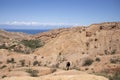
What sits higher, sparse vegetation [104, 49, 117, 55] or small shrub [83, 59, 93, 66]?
sparse vegetation [104, 49, 117, 55]

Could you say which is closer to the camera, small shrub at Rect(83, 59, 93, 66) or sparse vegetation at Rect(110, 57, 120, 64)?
sparse vegetation at Rect(110, 57, 120, 64)

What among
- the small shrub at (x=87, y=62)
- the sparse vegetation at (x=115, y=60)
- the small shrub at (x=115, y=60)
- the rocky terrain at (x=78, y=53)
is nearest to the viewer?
the small shrub at (x=115, y=60)

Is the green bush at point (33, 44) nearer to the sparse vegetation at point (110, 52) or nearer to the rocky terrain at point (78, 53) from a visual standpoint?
the rocky terrain at point (78, 53)

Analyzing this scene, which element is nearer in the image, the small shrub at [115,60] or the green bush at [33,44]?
the small shrub at [115,60]

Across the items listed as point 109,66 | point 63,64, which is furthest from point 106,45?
point 109,66

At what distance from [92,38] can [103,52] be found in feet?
15.9

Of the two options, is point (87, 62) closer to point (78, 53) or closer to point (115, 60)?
point (115, 60)

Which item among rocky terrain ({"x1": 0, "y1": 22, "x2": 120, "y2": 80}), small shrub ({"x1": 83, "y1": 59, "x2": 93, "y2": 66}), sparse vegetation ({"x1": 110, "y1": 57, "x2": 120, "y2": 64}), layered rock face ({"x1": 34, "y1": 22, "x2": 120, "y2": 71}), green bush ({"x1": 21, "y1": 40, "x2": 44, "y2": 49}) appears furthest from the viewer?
green bush ({"x1": 21, "y1": 40, "x2": 44, "y2": 49})

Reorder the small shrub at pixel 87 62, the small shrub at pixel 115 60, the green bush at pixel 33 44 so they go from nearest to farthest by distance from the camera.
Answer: the small shrub at pixel 115 60, the small shrub at pixel 87 62, the green bush at pixel 33 44

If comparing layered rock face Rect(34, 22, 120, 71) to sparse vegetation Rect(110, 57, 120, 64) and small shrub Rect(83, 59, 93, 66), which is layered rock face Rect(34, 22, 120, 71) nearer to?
small shrub Rect(83, 59, 93, 66)

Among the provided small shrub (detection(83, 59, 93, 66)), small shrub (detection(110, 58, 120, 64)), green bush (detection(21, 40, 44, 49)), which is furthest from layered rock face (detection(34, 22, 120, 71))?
green bush (detection(21, 40, 44, 49))

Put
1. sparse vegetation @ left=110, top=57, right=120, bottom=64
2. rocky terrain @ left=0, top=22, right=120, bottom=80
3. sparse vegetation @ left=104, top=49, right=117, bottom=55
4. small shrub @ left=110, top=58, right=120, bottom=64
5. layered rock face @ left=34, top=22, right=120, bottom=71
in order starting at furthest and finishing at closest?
sparse vegetation @ left=104, top=49, right=117, bottom=55 → layered rock face @ left=34, top=22, right=120, bottom=71 → rocky terrain @ left=0, top=22, right=120, bottom=80 → sparse vegetation @ left=110, top=57, right=120, bottom=64 → small shrub @ left=110, top=58, right=120, bottom=64

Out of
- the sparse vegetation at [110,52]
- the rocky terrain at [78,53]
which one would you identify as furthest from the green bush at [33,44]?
the sparse vegetation at [110,52]

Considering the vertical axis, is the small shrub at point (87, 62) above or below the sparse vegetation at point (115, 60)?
below
